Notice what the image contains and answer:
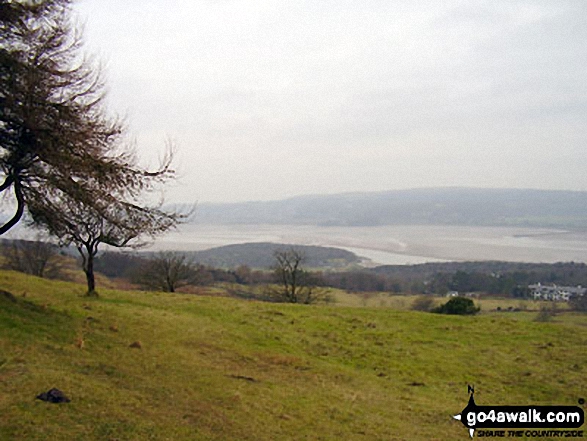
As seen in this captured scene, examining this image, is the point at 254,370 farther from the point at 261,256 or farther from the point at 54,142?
the point at 261,256

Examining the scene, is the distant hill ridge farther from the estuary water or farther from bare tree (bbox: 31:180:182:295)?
bare tree (bbox: 31:180:182:295)

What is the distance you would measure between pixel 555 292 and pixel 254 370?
171ft

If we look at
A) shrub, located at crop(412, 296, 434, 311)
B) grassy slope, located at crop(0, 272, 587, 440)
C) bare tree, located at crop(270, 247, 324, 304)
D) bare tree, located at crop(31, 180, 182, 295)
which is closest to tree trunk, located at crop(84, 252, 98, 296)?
grassy slope, located at crop(0, 272, 587, 440)

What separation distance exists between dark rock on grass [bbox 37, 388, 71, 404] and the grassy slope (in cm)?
17

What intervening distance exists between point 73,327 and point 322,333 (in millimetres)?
9731

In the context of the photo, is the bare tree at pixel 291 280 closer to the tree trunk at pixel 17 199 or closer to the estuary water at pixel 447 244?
the tree trunk at pixel 17 199

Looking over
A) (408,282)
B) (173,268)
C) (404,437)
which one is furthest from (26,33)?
(408,282)

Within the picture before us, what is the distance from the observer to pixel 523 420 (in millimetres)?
9938

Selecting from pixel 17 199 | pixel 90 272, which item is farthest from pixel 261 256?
pixel 17 199

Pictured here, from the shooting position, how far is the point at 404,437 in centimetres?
796

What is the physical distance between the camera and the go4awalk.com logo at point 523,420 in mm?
9086

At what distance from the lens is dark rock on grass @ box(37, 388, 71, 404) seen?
6766 mm

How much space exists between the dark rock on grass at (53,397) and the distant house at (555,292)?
52671 millimetres

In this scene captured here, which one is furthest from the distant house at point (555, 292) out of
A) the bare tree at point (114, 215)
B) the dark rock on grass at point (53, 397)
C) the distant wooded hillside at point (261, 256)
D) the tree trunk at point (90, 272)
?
the dark rock on grass at point (53, 397)
